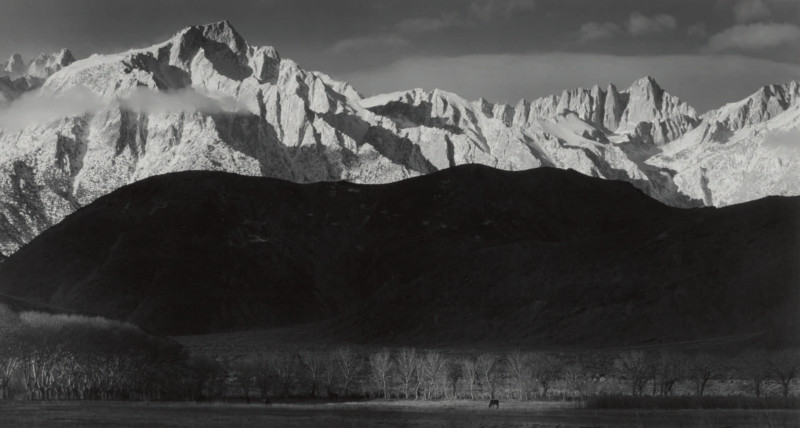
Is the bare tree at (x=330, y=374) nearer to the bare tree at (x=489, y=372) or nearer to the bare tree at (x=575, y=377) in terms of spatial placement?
the bare tree at (x=489, y=372)

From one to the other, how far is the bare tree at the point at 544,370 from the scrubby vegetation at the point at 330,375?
0.24 m

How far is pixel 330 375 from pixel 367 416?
2296 inches

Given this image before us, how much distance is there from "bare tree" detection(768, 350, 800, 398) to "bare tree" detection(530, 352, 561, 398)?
104 feet

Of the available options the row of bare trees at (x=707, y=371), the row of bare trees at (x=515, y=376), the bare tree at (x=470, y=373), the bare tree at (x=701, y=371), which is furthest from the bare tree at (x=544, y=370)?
the bare tree at (x=701, y=371)

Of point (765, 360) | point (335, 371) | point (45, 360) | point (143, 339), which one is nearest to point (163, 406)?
point (45, 360)

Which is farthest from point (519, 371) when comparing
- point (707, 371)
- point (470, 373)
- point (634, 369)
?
point (707, 371)

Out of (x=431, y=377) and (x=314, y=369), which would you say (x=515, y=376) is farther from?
(x=314, y=369)

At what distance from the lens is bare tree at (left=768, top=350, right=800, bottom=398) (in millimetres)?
147625

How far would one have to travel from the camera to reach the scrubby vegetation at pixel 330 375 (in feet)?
500

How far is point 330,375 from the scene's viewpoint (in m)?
184

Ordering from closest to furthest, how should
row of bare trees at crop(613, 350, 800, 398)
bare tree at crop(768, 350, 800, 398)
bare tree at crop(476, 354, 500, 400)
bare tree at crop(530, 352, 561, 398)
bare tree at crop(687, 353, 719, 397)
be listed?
bare tree at crop(768, 350, 800, 398)
row of bare trees at crop(613, 350, 800, 398)
bare tree at crop(687, 353, 719, 397)
bare tree at crop(530, 352, 561, 398)
bare tree at crop(476, 354, 500, 400)

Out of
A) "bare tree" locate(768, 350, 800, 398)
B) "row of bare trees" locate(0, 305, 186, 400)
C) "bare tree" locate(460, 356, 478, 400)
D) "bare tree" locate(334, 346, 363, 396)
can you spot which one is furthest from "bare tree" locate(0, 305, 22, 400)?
"bare tree" locate(768, 350, 800, 398)

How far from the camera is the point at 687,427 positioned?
103438 mm

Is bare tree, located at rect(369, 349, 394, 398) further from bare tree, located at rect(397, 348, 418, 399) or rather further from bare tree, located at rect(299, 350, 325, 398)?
bare tree, located at rect(299, 350, 325, 398)
